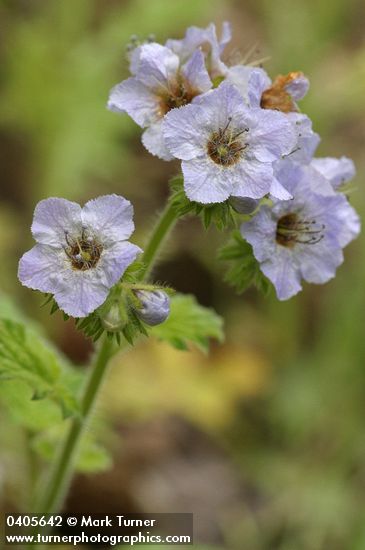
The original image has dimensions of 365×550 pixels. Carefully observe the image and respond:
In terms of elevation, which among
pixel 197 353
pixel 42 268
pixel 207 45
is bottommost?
pixel 42 268

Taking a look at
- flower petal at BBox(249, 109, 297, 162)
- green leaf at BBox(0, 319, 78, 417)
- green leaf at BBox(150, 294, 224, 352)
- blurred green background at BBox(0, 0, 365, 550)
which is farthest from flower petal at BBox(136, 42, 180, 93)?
blurred green background at BBox(0, 0, 365, 550)

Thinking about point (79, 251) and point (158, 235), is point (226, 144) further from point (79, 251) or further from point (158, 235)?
point (79, 251)

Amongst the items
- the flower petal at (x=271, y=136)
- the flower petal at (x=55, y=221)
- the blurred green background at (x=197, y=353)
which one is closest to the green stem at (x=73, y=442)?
the flower petal at (x=55, y=221)

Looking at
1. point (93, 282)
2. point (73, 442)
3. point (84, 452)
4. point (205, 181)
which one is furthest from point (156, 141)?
point (84, 452)

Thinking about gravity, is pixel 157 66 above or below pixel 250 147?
above

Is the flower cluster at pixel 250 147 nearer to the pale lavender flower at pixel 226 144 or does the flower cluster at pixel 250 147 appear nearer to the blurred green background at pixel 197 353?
the pale lavender flower at pixel 226 144
